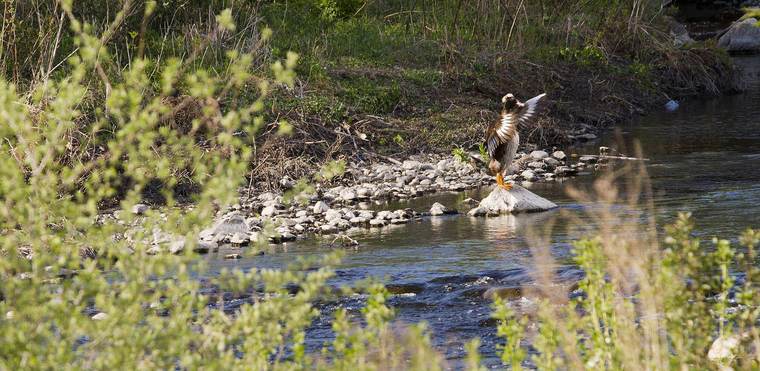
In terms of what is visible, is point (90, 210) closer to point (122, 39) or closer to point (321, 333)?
point (321, 333)

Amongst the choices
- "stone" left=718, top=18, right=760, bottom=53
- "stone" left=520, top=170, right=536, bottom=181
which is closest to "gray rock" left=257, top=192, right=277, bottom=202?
"stone" left=520, top=170, right=536, bottom=181

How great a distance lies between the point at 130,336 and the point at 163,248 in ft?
1.36

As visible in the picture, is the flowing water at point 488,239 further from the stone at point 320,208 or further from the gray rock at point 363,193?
the stone at point 320,208

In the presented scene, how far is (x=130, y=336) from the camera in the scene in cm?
360

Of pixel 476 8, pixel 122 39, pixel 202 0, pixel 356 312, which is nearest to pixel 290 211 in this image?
pixel 356 312

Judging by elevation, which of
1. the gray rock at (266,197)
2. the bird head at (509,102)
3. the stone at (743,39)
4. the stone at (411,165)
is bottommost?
the gray rock at (266,197)

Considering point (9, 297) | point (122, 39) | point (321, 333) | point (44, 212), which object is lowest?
point (321, 333)

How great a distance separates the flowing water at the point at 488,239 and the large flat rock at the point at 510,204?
0.15 meters

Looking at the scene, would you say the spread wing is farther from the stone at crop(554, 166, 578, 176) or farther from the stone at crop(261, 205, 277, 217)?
the stone at crop(261, 205, 277, 217)

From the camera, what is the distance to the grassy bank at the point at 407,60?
13.4 metres

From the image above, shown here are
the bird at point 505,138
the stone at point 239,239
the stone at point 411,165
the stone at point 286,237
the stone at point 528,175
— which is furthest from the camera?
the stone at point 411,165

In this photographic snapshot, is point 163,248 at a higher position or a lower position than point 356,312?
higher

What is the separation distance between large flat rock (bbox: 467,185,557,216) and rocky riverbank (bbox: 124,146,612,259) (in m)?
0.30

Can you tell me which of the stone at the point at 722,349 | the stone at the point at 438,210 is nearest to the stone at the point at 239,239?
the stone at the point at 438,210
